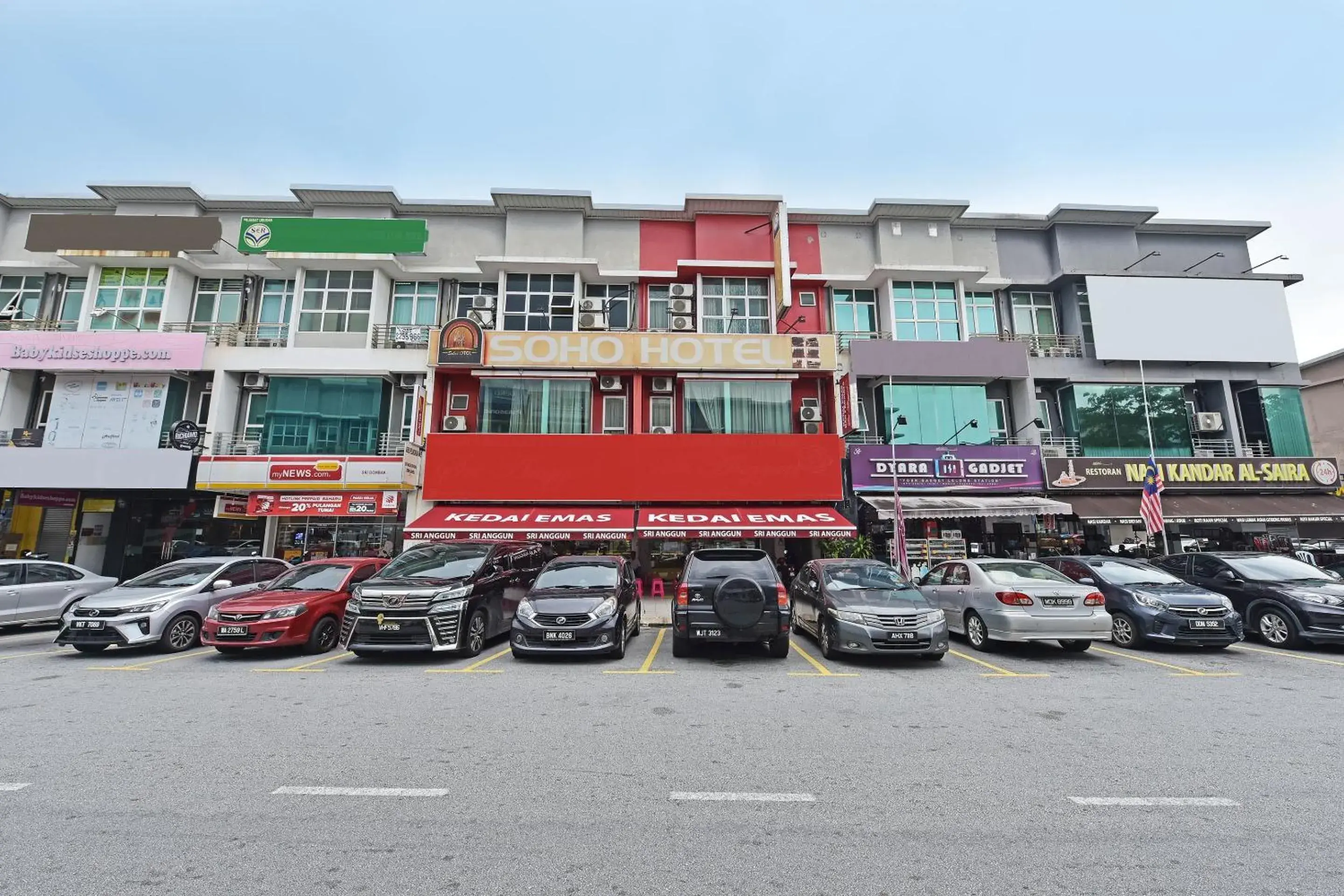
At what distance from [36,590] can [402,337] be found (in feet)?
39.3

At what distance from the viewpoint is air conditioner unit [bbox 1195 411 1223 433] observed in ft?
72.2

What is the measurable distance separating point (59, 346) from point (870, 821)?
93.2ft

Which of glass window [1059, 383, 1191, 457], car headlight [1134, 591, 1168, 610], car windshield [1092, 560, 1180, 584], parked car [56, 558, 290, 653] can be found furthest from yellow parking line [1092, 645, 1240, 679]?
parked car [56, 558, 290, 653]

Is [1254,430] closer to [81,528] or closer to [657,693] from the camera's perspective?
[657,693]

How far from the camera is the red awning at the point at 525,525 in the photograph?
1680 cm

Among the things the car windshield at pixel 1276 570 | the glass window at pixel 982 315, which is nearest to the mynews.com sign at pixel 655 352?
the glass window at pixel 982 315

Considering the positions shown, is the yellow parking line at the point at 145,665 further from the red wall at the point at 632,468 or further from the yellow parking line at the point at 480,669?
the red wall at the point at 632,468

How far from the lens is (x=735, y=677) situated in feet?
27.5

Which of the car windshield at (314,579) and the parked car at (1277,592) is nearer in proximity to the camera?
the parked car at (1277,592)

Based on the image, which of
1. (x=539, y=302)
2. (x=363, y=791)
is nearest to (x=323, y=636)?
(x=363, y=791)

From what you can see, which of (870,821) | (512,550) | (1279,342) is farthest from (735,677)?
(1279,342)

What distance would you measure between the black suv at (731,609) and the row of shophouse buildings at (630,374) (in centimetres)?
768

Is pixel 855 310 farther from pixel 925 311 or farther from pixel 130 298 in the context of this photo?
pixel 130 298

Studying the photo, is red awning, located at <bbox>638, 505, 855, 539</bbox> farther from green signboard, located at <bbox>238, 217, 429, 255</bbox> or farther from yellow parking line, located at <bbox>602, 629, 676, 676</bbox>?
green signboard, located at <bbox>238, 217, 429, 255</bbox>
